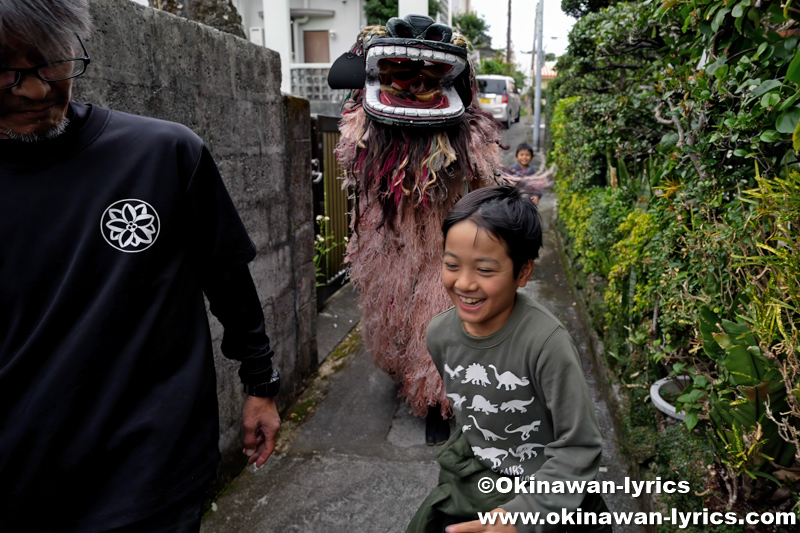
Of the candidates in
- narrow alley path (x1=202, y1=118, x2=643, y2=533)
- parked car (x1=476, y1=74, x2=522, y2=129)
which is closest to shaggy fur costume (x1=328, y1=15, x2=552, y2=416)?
narrow alley path (x1=202, y1=118, x2=643, y2=533)

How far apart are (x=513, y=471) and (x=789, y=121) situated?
50.2 inches

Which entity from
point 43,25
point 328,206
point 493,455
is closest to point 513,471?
point 493,455

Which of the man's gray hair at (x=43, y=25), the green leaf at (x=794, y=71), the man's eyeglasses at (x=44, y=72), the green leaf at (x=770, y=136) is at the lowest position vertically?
the green leaf at (x=770, y=136)

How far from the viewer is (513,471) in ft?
5.67

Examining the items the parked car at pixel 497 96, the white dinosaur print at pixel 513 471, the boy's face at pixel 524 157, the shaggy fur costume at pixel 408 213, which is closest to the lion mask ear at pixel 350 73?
the shaggy fur costume at pixel 408 213

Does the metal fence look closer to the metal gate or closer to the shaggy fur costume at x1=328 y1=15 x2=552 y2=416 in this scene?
the metal gate

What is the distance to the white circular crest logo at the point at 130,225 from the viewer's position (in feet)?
4.62

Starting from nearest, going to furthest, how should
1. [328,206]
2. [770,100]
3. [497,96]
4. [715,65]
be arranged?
1. [770,100]
2. [715,65]
3. [328,206]
4. [497,96]

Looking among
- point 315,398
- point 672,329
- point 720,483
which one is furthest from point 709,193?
A: point 315,398

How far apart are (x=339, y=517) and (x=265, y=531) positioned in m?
0.33

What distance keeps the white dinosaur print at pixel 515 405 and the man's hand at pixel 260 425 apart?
26.4 inches

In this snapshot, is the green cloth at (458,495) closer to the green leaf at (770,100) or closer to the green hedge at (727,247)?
the green hedge at (727,247)

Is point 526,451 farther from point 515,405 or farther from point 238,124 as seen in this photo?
point 238,124

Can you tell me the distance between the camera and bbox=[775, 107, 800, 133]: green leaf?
1779 millimetres
